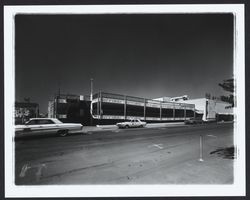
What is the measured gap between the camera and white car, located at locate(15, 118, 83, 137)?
291 inches

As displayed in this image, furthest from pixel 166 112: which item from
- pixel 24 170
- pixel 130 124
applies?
pixel 24 170

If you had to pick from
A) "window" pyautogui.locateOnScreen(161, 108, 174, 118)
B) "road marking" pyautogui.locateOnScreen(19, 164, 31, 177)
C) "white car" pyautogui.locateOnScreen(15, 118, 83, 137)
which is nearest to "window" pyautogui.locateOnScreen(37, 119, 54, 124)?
"white car" pyautogui.locateOnScreen(15, 118, 83, 137)

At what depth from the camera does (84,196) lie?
11.5 feet

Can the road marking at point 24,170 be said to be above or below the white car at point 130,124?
above

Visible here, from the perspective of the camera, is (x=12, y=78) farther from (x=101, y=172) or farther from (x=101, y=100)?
(x=101, y=100)

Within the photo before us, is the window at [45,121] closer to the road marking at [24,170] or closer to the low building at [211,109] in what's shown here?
the road marking at [24,170]

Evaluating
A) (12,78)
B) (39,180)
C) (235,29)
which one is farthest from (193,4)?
(39,180)

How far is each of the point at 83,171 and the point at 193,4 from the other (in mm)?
5012

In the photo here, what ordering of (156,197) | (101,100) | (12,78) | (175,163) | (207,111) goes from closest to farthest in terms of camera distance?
(156,197) < (12,78) < (175,163) < (101,100) < (207,111)

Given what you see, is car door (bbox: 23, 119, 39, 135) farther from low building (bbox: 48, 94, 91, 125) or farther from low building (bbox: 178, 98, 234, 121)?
low building (bbox: 178, 98, 234, 121)

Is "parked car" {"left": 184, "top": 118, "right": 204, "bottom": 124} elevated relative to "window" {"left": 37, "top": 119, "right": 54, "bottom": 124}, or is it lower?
lower

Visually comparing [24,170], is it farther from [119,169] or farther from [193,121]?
[193,121]

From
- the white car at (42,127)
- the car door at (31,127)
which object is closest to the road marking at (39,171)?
the white car at (42,127)

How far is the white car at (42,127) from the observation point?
7400 mm
